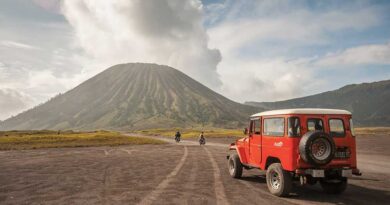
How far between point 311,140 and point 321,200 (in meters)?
2.01

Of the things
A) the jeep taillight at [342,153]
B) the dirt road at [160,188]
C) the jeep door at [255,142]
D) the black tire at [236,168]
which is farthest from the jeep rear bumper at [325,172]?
the black tire at [236,168]

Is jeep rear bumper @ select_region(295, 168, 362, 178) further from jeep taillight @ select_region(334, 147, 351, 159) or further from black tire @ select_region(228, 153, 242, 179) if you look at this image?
black tire @ select_region(228, 153, 242, 179)

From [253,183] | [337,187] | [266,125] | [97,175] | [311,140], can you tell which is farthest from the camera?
[97,175]

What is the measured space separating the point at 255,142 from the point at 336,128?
327cm

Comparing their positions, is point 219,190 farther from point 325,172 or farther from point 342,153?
point 342,153

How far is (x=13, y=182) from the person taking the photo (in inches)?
613

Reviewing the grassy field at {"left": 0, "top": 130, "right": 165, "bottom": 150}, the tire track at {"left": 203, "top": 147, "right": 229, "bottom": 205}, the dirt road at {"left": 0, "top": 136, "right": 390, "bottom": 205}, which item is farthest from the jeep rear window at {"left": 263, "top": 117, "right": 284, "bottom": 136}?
the grassy field at {"left": 0, "top": 130, "right": 165, "bottom": 150}

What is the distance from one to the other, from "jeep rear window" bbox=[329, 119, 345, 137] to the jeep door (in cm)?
283

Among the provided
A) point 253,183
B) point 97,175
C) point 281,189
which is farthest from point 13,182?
point 281,189

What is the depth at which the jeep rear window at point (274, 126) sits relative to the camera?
42.1ft

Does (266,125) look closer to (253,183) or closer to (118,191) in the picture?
(253,183)

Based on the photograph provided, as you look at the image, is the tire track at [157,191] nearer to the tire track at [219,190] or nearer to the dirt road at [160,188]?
the dirt road at [160,188]

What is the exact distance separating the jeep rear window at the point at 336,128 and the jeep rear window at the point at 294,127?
123cm

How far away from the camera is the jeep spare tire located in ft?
38.3
